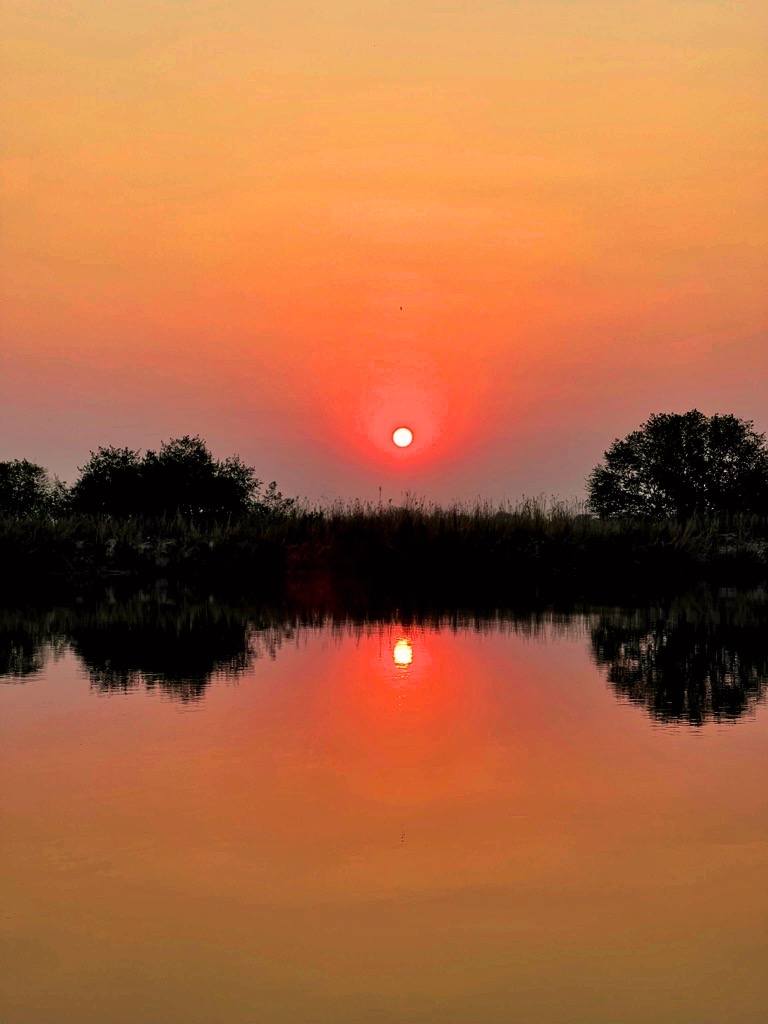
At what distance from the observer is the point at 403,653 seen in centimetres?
1187

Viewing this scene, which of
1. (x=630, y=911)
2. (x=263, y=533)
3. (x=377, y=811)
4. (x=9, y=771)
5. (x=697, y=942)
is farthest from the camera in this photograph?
(x=263, y=533)

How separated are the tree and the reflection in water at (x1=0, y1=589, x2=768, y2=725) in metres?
13.5

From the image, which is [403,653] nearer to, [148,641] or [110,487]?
[148,641]

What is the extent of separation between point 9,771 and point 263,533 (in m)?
17.6

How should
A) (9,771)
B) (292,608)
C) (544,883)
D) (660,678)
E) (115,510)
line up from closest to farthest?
1. (544,883)
2. (9,771)
3. (660,678)
4. (292,608)
5. (115,510)

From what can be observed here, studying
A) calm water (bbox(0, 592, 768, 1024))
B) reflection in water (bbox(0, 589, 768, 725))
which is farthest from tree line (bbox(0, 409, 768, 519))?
calm water (bbox(0, 592, 768, 1024))

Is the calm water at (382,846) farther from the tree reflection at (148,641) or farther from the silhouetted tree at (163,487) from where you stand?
the silhouetted tree at (163,487)

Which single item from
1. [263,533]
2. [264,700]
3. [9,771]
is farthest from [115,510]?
[9,771]

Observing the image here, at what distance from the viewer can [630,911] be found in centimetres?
434

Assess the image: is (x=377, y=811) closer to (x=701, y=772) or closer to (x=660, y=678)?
(x=701, y=772)

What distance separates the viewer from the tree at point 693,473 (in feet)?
105

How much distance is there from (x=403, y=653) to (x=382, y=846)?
22.4 feet

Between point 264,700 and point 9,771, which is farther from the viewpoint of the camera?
point 264,700

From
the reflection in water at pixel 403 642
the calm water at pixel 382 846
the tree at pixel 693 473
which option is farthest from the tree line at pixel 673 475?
the calm water at pixel 382 846
